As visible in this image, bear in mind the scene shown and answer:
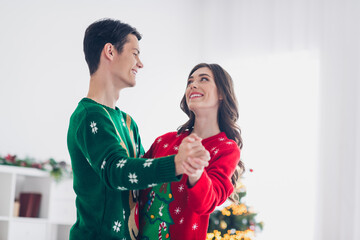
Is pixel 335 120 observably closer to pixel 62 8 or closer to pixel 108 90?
pixel 62 8

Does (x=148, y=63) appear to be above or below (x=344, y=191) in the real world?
above

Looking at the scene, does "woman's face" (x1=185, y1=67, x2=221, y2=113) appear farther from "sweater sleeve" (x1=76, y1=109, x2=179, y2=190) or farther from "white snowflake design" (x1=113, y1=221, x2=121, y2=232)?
"white snowflake design" (x1=113, y1=221, x2=121, y2=232)

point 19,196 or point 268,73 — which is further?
point 268,73

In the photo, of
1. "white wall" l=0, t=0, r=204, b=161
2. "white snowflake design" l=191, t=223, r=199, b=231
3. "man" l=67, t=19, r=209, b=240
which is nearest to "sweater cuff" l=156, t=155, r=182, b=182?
"man" l=67, t=19, r=209, b=240

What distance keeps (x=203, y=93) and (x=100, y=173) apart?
1.86ft

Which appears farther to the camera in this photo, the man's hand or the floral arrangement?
Answer: the floral arrangement

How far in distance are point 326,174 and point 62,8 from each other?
11.0 feet

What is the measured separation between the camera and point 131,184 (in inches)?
47.4

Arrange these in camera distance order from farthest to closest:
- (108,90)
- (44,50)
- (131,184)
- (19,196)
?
(44,50) → (19,196) → (108,90) → (131,184)

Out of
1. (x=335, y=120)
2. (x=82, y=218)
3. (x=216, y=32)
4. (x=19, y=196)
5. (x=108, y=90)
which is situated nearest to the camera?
(x=82, y=218)

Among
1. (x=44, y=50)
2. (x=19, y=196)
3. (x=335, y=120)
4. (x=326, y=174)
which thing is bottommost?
(x=19, y=196)

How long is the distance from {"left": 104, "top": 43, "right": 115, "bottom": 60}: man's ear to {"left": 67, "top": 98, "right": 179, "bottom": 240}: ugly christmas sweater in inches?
6.7

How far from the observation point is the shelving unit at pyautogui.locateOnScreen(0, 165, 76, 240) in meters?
4.08

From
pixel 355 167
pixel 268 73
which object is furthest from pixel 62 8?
pixel 355 167
